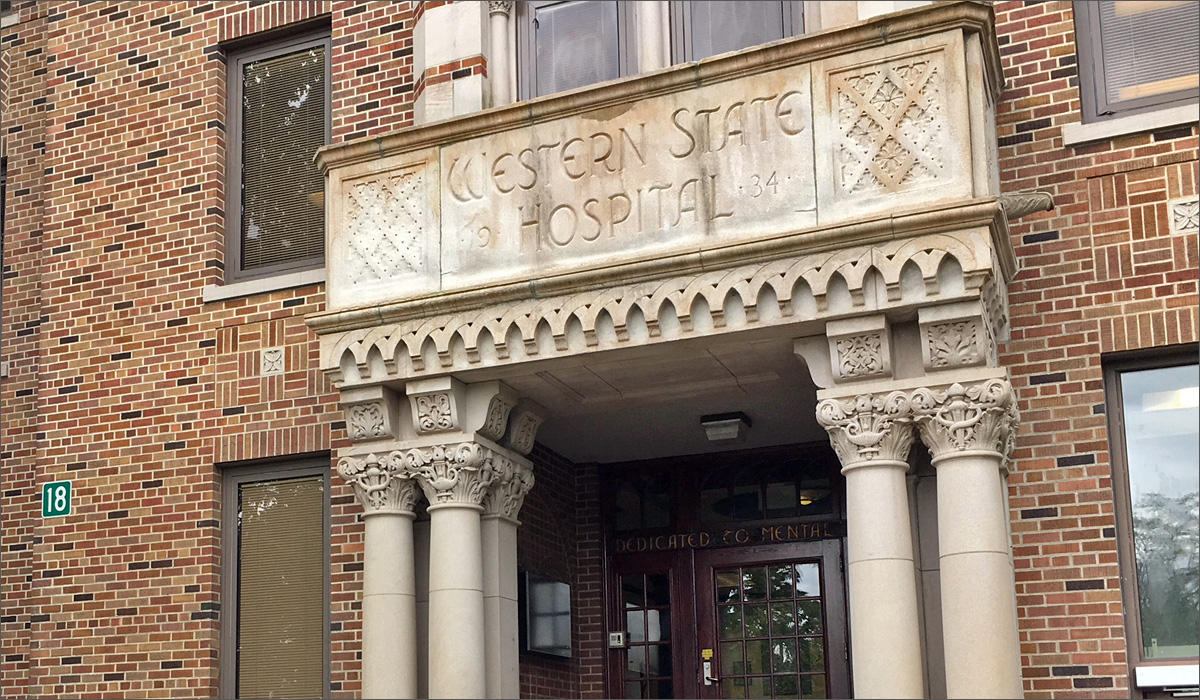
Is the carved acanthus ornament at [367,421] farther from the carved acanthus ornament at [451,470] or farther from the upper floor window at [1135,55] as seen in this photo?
Answer: the upper floor window at [1135,55]

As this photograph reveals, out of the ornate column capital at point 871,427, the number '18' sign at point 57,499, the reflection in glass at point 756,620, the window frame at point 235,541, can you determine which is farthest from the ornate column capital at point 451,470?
the number '18' sign at point 57,499

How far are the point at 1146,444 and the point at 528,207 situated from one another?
3.90 metres

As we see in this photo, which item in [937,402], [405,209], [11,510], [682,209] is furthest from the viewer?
[11,510]

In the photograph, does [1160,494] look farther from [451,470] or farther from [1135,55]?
[451,470]

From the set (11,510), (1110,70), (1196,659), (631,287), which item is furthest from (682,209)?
(11,510)

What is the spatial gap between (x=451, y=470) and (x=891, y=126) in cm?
336

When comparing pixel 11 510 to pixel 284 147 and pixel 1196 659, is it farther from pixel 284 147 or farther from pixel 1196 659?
pixel 1196 659

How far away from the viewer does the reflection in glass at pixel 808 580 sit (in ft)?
37.3

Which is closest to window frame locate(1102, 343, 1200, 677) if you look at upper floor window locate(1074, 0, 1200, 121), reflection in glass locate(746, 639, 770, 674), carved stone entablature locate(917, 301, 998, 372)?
carved stone entablature locate(917, 301, 998, 372)

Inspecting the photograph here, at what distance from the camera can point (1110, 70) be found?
366 inches

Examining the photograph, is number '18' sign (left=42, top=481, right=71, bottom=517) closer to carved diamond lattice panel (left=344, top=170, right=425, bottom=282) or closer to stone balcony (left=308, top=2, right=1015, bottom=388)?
stone balcony (left=308, top=2, right=1015, bottom=388)

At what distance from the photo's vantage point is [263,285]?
11266 millimetres

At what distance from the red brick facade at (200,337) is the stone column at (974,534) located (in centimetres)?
85

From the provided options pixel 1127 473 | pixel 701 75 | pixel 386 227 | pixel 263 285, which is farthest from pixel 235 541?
pixel 1127 473
